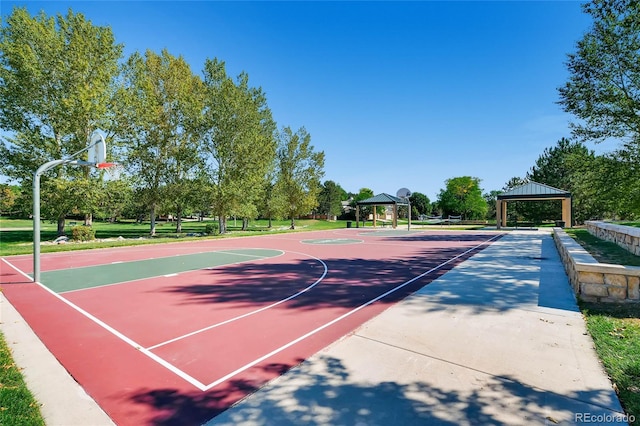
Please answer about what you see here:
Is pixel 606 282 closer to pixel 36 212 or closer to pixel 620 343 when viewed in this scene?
pixel 620 343

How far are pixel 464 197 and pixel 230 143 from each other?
46.0 meters

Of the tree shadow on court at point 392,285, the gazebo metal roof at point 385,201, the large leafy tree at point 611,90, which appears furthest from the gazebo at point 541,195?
the tree shadow on court at point 392,285

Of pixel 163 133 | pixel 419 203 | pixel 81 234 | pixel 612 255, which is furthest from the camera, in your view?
pixel 419 203

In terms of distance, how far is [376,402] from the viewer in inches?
118

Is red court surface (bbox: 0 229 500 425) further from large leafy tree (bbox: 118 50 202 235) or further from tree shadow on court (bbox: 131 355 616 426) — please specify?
large leafy tree (bbox: 118 50 202 235)

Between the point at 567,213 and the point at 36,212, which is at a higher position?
the point at 567,213

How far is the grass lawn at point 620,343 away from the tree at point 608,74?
13.7m

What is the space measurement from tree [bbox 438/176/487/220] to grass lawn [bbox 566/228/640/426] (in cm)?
5584

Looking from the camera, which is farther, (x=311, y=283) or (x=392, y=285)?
(x=311, y=283)

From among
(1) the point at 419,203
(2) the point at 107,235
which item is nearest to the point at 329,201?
(1) the point at 419,203

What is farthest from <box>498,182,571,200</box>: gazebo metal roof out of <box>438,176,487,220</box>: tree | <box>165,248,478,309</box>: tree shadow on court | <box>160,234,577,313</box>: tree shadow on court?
<box>438,176,487,220</box>: tree

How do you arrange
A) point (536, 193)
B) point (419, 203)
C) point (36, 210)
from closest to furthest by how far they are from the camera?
point (36, 210), point (536, 193), point (419, 203)

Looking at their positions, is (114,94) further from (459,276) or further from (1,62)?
(459,276)

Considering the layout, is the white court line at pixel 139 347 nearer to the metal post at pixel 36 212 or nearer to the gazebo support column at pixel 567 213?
the metal post at pixel 36 212
